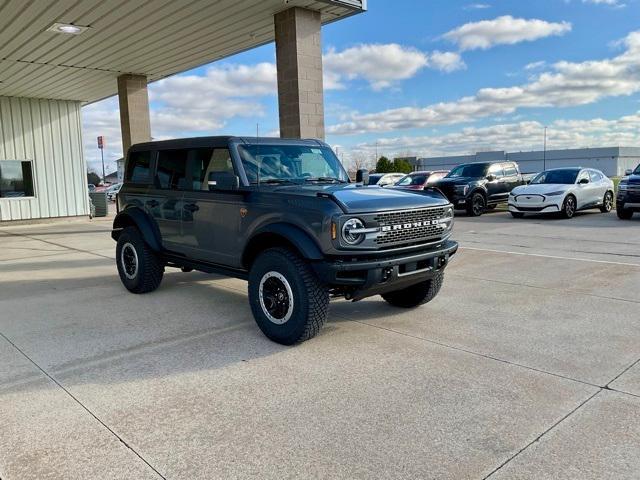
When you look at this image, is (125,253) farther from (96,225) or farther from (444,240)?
(96,225)

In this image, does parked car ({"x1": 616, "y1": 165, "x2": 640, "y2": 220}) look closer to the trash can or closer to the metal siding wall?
the metal siding wall

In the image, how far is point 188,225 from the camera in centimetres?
593

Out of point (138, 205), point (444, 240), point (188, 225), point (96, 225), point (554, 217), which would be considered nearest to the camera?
point (444, 240)

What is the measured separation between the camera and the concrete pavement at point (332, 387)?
280 cm

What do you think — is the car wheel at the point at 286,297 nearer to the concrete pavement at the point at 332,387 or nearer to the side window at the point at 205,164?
the concrete pavement at the point at 332,387

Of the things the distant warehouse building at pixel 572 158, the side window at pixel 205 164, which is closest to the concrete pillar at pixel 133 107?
the side window at pixel 205 164

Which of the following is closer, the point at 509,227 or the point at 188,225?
the point at 188,225

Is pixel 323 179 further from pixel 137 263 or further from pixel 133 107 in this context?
pixel 133 107

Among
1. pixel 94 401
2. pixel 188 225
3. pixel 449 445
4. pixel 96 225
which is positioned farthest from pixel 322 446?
pixel 96 225

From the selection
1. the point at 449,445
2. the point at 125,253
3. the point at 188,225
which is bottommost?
the point at 449,445

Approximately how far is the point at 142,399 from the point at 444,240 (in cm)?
314

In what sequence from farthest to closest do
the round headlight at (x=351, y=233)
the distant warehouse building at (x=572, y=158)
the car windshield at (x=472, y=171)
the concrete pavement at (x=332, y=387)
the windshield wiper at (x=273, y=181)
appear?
the distant warehouse building at (x=572, y=158)
the car windshield at (x=472, y=171)
the windshield wiper at (x=273, y=181)
the round headlight at (x=351, y=233)
the concrete pavement at (x=332, y=387)

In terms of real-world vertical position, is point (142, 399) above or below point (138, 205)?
below

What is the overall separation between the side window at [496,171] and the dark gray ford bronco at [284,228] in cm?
1361
